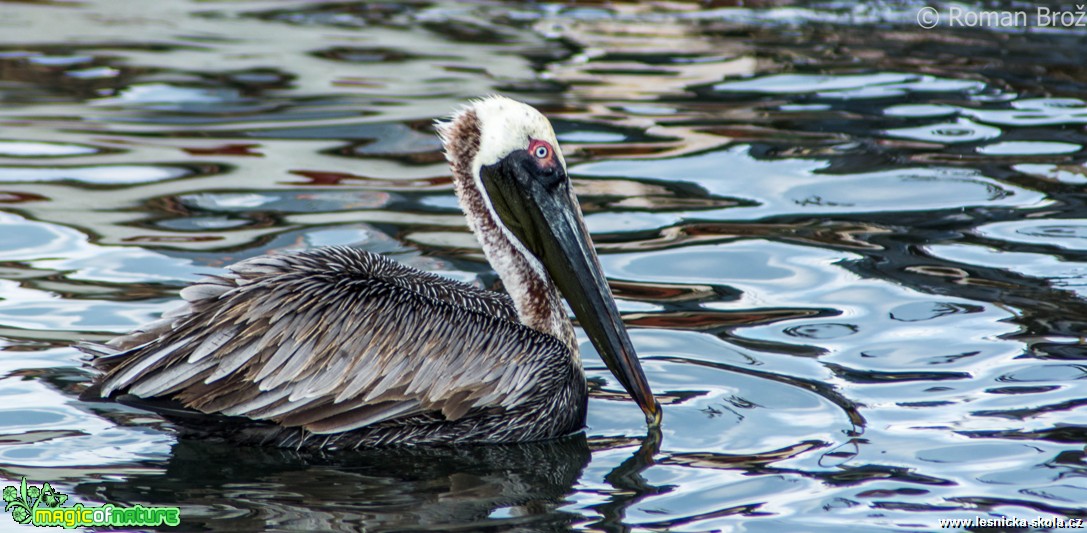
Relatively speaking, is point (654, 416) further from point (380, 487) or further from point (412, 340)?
point (380, 487)

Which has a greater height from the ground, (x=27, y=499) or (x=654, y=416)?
(x=27, y=499)

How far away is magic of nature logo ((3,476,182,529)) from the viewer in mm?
4262

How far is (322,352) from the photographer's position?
16.2 feet

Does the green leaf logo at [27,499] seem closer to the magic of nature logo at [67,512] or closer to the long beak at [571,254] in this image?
the magic of nature logo at [67,512]

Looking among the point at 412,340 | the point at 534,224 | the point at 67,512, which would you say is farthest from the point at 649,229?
the point at 67,512

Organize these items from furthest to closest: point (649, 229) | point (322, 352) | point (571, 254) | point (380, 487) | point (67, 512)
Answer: point (649, 229) < point (571, 254) < point (322, 352) < point (380, 487) < point (67, 512)

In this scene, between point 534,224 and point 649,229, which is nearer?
point 534,224

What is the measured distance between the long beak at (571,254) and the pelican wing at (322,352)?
19 centimetres

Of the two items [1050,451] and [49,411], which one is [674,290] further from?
[49,411]

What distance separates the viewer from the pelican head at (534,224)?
5.25 m

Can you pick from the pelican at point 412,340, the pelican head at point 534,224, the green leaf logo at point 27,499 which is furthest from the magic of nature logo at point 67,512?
the pelican head at point 534,224

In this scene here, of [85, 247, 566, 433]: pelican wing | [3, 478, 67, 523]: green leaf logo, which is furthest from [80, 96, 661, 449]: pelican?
[3, 478, 67, 523]: green leaf logo

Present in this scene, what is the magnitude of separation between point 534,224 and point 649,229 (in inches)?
97.0

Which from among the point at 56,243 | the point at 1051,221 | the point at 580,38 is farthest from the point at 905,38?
the point at 56,243
